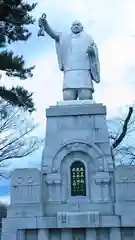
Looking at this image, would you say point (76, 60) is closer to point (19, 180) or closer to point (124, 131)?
point (19, 180)

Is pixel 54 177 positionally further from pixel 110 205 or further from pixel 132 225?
pixel 132 225

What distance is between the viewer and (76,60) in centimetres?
989

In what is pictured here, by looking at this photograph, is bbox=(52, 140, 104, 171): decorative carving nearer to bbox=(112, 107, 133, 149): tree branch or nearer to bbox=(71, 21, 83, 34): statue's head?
bbox=(71, 21, 83, 34): statue's head

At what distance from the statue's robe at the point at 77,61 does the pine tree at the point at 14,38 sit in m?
1.20

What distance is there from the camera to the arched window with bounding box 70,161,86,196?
28.8 ft

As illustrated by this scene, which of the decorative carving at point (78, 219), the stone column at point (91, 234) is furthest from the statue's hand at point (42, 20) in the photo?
the stone column at point (91, 234)

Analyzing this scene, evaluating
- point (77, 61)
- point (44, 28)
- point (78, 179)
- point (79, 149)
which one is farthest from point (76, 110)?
point (44, 28)

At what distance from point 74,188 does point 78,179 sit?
0.80 feet

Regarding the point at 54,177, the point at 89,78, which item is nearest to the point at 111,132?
the point at 89,78

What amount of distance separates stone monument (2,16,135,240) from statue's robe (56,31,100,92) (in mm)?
638

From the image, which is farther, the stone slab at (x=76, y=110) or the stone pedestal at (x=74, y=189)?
the stone slab at (x=76, y=110)

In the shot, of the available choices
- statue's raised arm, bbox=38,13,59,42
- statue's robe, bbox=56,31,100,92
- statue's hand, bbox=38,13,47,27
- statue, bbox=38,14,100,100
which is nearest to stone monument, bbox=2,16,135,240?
statue, bbox=38,14,100,100

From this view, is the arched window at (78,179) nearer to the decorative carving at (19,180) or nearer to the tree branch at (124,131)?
the decorative carving at (19,180)

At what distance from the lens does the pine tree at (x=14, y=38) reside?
30.0ft
